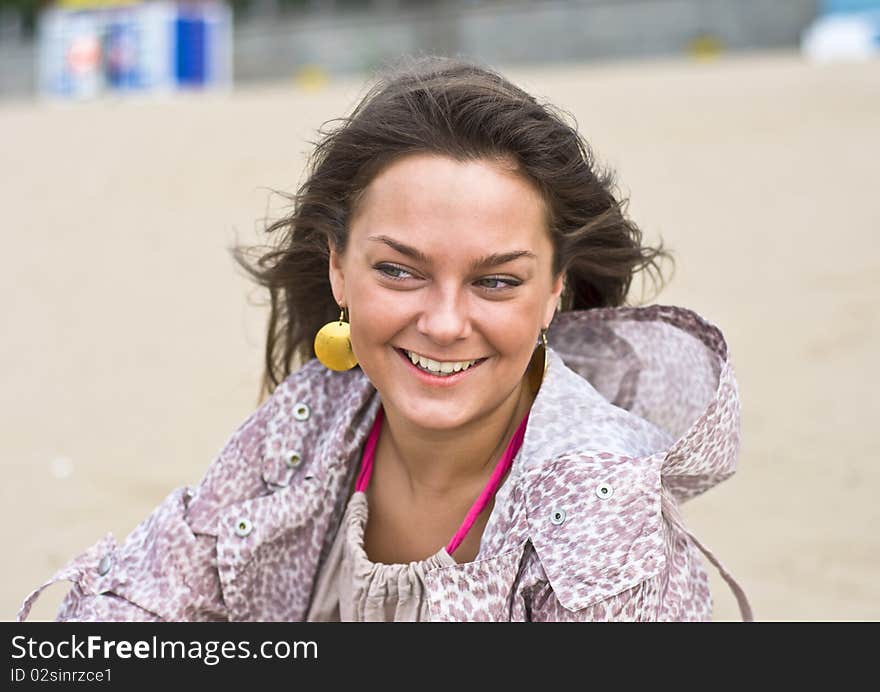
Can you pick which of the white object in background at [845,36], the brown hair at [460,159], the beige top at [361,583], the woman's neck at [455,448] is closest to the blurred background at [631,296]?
the white object in background at [845,36]

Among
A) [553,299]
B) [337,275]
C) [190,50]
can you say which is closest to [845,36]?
[190,50]

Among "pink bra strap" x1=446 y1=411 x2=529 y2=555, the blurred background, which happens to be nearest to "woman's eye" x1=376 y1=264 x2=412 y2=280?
"pink bra strap" x1=446 y1=411 x2=529 y2=555

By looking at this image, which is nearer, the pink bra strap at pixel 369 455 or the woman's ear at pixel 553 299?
the woman's ear at pixel 553 299

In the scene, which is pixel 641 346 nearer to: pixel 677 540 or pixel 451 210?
pixel 677 540

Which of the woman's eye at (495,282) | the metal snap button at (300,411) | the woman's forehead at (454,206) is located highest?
the woman's forehead at (454,206)

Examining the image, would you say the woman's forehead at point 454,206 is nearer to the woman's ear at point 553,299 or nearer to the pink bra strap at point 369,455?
the woman's ear at point 553,299

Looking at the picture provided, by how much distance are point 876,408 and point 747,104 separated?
649 centimetres

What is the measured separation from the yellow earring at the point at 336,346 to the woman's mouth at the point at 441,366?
0.31 m

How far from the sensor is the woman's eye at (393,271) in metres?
2.34

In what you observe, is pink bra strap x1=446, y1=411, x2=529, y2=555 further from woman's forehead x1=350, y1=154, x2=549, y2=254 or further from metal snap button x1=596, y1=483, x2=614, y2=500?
woman's forehead x1=350, y1=154, x2=549, y2=254

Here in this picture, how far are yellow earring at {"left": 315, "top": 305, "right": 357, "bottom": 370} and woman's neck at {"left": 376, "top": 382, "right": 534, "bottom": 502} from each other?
0.14 meters

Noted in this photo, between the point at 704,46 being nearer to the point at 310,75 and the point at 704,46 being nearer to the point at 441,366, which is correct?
the point at 310,75

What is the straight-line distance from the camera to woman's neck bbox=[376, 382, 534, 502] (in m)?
2.56

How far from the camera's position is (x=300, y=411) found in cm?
276
